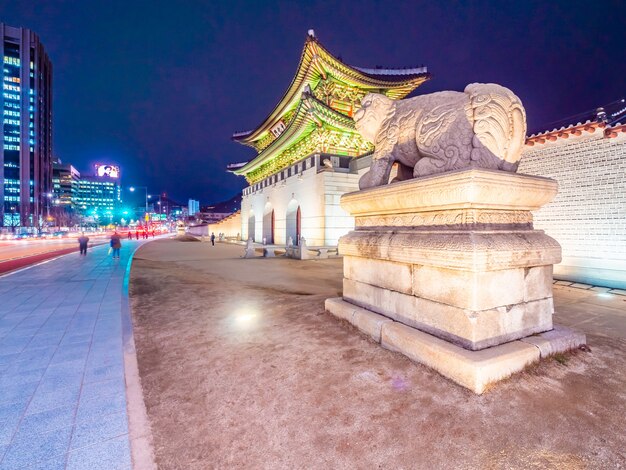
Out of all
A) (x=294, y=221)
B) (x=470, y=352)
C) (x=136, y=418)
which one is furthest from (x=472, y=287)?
(x=294, y=221)

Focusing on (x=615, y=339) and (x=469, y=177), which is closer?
(x=469, y=177)

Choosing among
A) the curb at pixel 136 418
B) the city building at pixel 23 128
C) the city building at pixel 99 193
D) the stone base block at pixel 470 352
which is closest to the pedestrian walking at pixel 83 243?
the curb at pixel 136 418

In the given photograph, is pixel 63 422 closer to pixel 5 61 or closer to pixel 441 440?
pixel 441 440

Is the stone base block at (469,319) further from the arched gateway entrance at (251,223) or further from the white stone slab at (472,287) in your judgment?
the arched gateway entrance at (251,223)

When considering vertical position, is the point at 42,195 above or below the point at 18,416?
above

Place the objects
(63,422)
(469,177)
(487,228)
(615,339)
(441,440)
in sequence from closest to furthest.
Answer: (441,440) → (63,422) → (469,177) → (487,228) → (615,339)

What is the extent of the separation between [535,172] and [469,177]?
850 cm

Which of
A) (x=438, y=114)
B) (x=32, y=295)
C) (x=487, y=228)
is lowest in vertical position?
(x=32, y=295)

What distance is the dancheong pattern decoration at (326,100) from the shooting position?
54.1ft

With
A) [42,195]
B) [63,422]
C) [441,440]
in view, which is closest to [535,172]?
[441,440]

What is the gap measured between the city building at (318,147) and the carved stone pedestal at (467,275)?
13415 millimetres

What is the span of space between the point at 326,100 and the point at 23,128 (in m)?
85.2

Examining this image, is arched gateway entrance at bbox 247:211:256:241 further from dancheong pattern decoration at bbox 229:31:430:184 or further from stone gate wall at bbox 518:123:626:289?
stone gate wall at bbox 518:123:626:289

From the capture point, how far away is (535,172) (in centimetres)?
874
